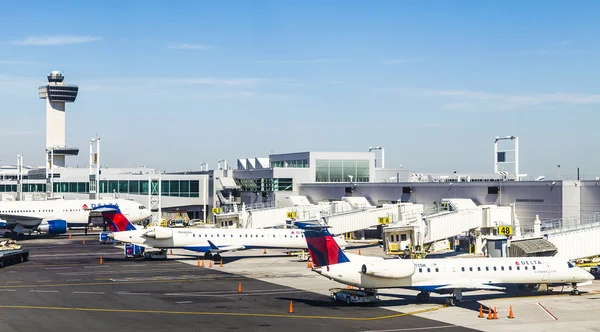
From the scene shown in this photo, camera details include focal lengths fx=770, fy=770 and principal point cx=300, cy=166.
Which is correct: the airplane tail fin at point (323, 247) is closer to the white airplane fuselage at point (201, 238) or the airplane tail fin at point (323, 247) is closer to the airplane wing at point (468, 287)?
the airplane wing at point (468, 287)

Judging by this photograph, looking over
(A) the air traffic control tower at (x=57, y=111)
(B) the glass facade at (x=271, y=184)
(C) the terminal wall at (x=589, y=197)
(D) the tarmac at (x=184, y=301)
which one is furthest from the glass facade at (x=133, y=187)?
(C) the terminal wall at (x=589, y=197)

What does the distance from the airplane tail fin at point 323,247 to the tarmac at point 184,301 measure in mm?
2622

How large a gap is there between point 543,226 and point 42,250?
51.2m

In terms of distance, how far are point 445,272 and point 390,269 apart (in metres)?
3.94

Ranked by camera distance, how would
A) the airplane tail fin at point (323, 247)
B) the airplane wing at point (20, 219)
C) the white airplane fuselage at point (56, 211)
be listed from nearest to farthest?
the airplane tail fin at point (323, 247) < the airplane wing at point (20, 219) < the white airplane fuselage at point (56, 211)

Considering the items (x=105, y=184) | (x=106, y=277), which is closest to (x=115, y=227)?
(x=106, y=277)

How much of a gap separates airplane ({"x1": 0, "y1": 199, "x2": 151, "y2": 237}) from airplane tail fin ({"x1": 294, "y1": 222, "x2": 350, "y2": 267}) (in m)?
57.4

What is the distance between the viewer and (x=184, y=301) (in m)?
45.1

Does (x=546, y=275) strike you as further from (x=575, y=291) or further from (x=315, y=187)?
(x=315, y=187)

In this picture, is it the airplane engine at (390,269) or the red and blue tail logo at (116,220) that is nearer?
the airplane engine at (390,269)

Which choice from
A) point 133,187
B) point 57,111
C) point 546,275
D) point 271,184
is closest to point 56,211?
point 271,184

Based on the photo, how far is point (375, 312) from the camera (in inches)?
1614

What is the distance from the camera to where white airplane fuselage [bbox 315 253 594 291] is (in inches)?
1641

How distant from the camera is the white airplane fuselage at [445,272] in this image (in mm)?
41688
